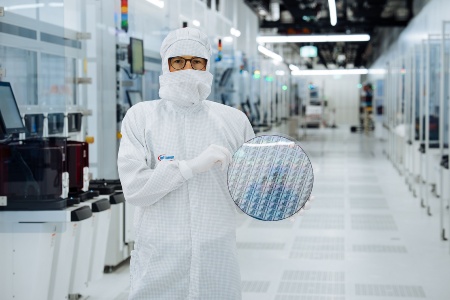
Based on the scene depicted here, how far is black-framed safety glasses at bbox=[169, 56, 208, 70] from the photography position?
2697mm

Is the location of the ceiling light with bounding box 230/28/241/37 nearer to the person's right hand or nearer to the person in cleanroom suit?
the person in cleanroom suit

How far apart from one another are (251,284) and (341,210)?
414 centimetres

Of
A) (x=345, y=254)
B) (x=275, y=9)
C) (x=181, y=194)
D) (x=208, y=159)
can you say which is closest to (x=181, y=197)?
(x=181, y=194)

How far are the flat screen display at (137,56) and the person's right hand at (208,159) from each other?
14.1 feet

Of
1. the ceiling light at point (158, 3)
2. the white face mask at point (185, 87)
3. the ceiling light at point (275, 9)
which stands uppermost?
the ceiling light at point (275, 9)

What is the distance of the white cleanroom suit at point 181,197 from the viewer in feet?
8.54

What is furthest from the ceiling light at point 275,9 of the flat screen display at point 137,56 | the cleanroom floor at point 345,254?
the flat screen display at point 137,56

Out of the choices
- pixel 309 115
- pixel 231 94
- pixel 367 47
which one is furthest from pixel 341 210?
pixel 367 47

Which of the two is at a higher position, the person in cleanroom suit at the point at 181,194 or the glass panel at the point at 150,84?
the glass panel at the point at 150,84

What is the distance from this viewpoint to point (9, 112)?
168 inches

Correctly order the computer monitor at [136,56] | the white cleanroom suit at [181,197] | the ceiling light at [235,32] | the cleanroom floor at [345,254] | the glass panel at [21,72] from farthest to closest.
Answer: the ceiling light at [235,32]
the computer monitor at [136,56]
the cleanroom floor at [345,254]
the glass panel at [21,72]
the white cleanroom suit at [181,197]

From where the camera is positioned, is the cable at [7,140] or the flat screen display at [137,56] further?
the flat screen display at [137,56]

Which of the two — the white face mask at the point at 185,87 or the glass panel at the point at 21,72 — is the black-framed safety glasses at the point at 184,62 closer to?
the white face mask at the point at 185,87

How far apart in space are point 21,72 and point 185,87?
222cm
